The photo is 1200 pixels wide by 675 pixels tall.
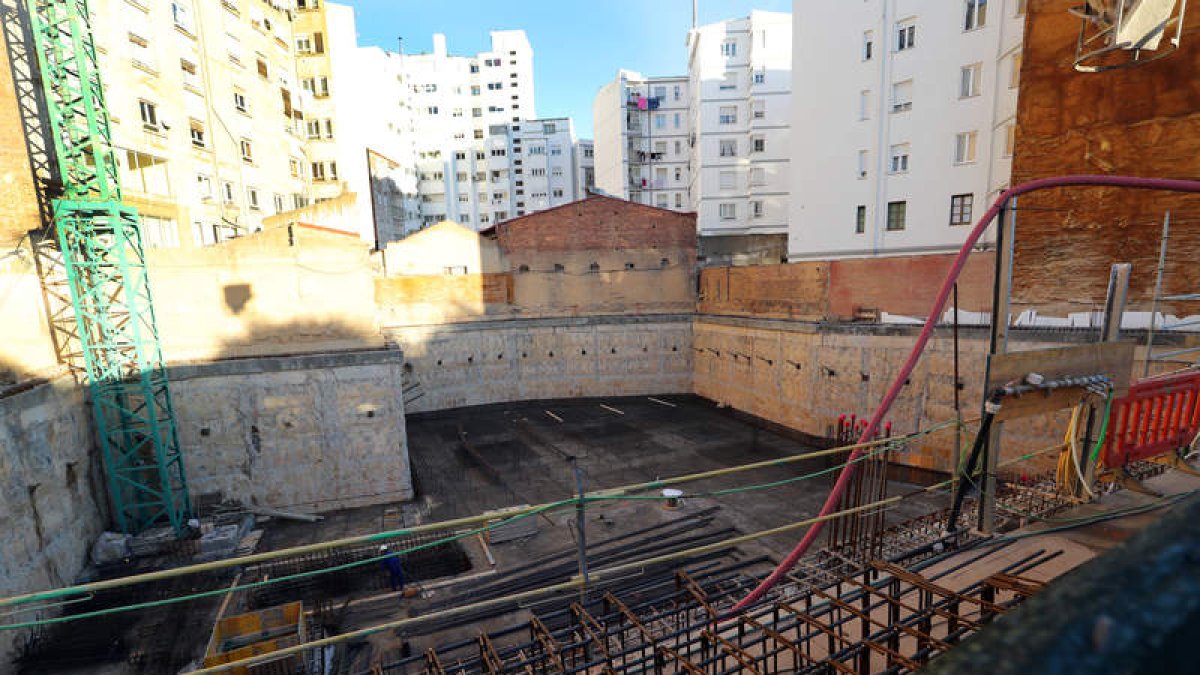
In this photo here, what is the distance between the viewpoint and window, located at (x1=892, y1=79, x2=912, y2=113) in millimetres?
22203

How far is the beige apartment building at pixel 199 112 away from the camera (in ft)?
59.6

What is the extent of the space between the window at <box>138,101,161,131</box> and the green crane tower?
15.5ft

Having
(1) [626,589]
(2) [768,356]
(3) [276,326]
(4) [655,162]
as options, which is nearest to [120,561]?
(3) [276,326]

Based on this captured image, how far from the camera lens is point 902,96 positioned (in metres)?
22.5

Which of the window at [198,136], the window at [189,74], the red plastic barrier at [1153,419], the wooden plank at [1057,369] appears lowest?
the red plastic barrier at [1153,419]

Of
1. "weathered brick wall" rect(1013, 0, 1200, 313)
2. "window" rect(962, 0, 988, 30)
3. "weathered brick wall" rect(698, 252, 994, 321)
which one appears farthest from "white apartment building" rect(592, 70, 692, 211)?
"weathered brick wall" rect(1013, 0, 1200, 313)

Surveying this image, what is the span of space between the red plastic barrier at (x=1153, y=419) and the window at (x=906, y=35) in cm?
2086

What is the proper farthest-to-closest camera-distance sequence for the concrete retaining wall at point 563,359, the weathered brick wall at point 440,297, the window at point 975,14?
the concrete retaining wall at point 563,359 < the weathered brick wall at point 440,297 < the window at point 975,14

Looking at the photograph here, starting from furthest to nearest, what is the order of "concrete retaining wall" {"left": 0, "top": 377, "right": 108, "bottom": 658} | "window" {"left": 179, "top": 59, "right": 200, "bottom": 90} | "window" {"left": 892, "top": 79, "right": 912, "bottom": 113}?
"window" {"left": 892, "top": 79, "right": 912, "bottom": 113} < "window" {"left": 179, "top": 59, "right": 200, "bottom": 90} < "concrete retaining wall" {"left": 0, "top": 377, "right": 108, "bottom": 658}

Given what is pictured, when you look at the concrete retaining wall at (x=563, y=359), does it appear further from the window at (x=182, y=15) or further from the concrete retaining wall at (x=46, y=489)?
the window at (x=182, y=15)

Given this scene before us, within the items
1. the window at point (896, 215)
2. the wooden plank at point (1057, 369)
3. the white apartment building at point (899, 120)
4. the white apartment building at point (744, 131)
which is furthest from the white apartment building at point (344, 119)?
the wooden plank at point (1057, 369)

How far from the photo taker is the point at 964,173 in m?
20.9

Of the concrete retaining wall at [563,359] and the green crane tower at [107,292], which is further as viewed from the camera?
the concrete retaining wall at [563,359]

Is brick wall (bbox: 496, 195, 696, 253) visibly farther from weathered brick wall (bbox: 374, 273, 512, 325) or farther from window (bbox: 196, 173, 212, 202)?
window (bbox: 196, 173, 212, 202)
